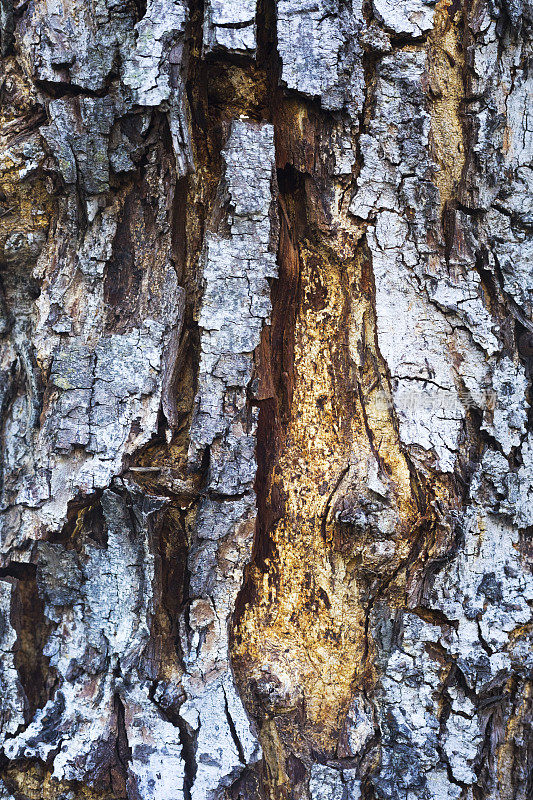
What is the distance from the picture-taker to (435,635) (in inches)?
43.9

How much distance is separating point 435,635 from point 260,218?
2.74 ft

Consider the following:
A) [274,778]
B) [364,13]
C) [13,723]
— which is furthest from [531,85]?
[13,723]

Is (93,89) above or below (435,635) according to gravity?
above

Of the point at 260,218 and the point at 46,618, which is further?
the point at 46,618

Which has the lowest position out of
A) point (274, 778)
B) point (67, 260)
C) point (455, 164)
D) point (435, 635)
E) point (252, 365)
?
point (274, 778)

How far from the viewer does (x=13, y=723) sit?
3.90 feet

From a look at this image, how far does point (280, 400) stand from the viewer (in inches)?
46.8

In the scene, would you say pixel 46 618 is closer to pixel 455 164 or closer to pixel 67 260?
pixel 67 260

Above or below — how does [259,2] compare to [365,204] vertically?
above

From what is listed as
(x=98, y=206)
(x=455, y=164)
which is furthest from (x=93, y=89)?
(x=455, y=164)

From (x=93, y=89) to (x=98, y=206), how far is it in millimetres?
211

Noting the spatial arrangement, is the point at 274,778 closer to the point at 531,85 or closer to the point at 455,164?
the point at 455,164

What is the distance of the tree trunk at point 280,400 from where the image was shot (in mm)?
1112

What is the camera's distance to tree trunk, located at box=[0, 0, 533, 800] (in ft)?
3.65
